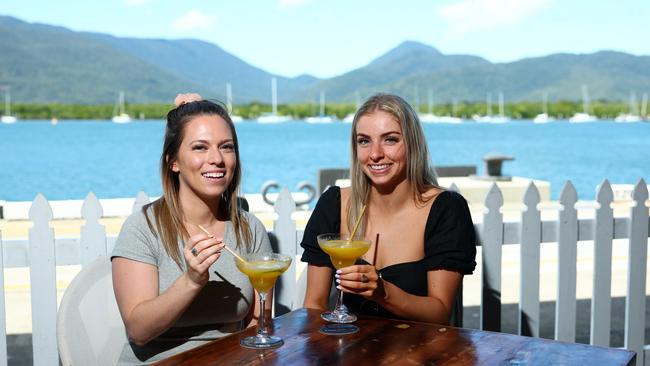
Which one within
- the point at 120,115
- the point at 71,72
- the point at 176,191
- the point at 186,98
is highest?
the point at 71,72

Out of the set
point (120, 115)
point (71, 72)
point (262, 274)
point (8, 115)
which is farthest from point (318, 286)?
point (71, 72)

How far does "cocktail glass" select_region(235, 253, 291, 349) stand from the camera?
6.67 ft

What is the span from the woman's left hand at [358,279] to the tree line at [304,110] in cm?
12762

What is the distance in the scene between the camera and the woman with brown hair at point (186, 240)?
7.61 feet

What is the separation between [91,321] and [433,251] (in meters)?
1.27

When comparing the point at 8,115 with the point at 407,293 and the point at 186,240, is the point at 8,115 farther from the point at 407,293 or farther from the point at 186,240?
the point at 407,293

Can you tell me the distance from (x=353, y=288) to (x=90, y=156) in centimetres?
7818

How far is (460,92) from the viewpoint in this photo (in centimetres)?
16862

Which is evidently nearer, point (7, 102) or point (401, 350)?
point (401, 350)

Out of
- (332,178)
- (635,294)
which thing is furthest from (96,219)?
(332,178)

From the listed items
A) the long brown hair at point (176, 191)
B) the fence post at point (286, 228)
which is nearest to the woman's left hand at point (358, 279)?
the long brown hair at point (176, 191)

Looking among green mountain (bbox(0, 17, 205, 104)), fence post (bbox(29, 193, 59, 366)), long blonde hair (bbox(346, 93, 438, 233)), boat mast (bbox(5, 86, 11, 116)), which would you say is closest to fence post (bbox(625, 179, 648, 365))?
long blonde hair (bbox(346, 93, 438, 233))

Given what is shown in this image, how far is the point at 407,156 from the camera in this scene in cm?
271

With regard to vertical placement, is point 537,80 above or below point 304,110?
above
